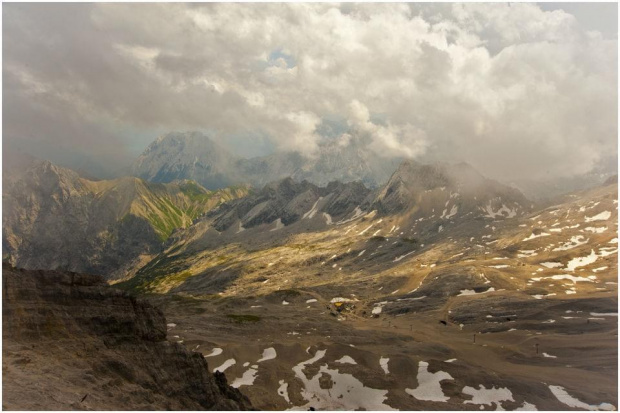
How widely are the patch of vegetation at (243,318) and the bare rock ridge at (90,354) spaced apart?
98052 millimetres

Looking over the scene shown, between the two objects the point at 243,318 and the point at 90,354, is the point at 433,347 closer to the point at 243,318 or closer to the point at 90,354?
the point at 243,318

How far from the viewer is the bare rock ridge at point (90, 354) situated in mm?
31219

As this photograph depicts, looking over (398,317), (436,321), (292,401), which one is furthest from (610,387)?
(398,317)

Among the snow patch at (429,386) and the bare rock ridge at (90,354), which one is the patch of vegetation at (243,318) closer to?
the snow patch at (429,386)

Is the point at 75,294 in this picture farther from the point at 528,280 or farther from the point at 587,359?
the point at 528,280

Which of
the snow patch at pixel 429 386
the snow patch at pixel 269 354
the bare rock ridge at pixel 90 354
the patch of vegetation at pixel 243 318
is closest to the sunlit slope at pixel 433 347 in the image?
the snow patch at pixel 429 386

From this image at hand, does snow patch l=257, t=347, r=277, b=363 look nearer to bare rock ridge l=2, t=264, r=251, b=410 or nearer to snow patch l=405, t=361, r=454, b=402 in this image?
snow patch l=405, t=361, r=454, b=402

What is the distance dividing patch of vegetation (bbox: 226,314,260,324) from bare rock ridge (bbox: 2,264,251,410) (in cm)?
9805

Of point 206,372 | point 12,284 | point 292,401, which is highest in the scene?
point 12,284

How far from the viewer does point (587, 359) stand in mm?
99375

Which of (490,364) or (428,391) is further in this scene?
(490,364)

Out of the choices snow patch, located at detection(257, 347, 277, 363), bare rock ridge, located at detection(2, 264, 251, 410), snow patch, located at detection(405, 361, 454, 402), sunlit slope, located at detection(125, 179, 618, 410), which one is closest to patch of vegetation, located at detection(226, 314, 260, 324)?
sunlit slope, located at detection(125, 179, 618, 410)

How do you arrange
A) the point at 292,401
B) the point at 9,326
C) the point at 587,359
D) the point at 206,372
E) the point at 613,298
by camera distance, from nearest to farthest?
the point at 9,326 < the point at 206,372 < the point at 292,401 < the point at 587,359 < the point at 613,298

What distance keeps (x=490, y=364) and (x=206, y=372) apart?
77308mm
